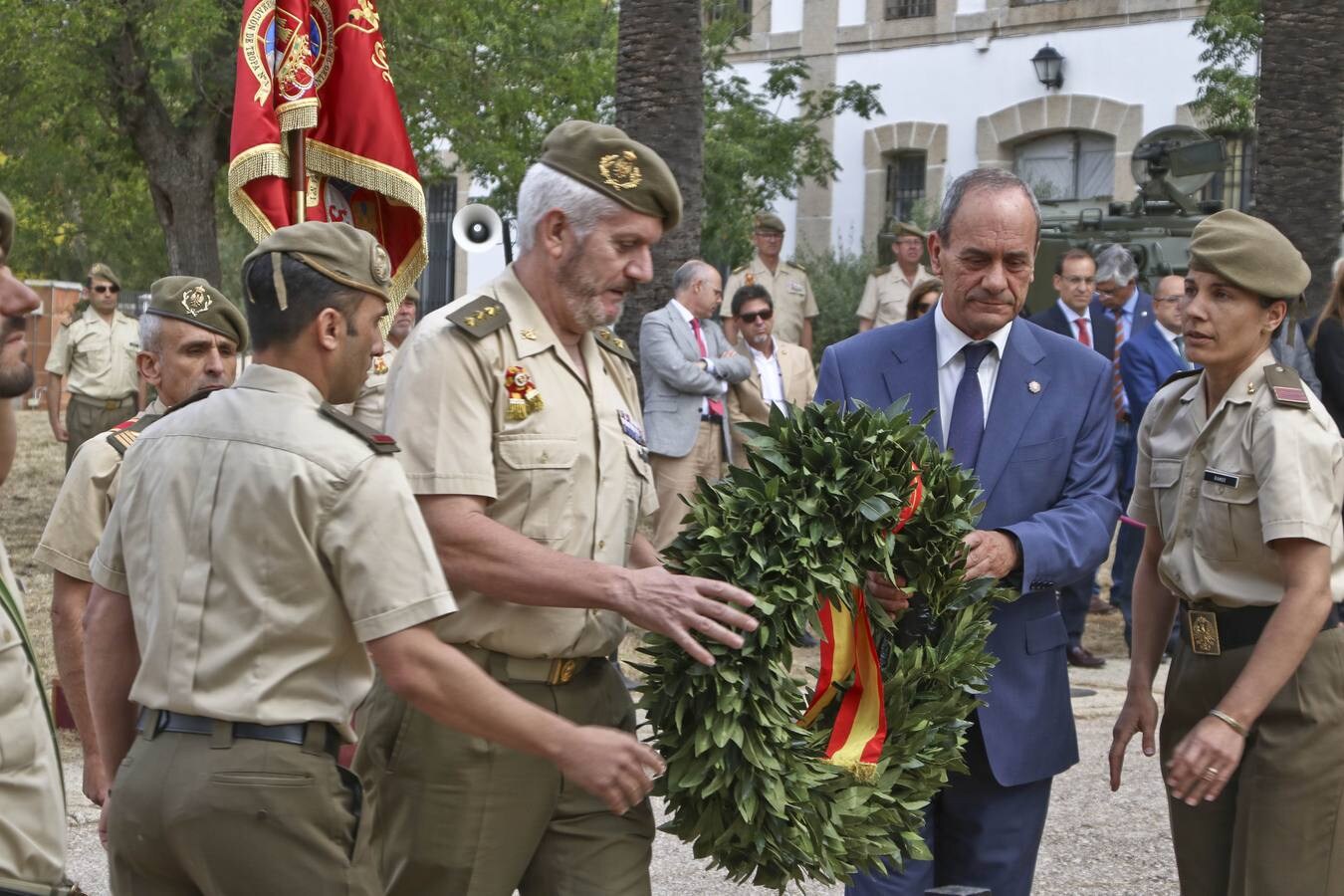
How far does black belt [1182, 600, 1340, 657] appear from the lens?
14.0 feet

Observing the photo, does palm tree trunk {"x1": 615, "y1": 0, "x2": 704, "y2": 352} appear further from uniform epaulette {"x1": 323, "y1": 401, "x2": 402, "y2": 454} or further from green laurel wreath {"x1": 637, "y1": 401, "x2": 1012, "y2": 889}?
uniform epaulette {"x1": 323, "y1": 401, "x2": 402, "y2": 454}

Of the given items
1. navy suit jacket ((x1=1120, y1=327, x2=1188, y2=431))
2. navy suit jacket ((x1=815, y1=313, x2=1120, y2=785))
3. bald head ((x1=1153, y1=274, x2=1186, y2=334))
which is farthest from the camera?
bald head ((x1=1153, y1=274, x2=1186, y2=334))

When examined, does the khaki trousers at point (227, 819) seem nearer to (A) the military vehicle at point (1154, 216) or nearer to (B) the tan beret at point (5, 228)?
(B) the tan beret at point (5, 228)

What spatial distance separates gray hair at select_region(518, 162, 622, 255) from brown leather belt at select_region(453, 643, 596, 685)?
0.96 metres

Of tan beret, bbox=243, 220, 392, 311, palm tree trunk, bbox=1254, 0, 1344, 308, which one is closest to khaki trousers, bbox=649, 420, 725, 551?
palm tree trunk, bbox=1254, 0, 1344, 308

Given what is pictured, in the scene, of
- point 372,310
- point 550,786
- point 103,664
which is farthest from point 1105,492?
point 103,664

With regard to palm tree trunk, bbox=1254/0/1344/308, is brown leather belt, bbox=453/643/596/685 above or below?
below

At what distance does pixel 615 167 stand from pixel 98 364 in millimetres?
12356

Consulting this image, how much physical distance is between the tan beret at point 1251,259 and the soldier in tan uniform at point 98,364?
40.0 ft

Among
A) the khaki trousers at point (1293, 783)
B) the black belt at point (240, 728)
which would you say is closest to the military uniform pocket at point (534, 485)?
the black belt at point (240, 728)

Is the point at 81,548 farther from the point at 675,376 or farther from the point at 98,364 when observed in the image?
the point at 98,364

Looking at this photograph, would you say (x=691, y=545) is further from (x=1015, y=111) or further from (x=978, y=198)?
(x=1015, y=111)

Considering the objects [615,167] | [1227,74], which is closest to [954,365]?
[615,167]

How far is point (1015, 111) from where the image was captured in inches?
966
